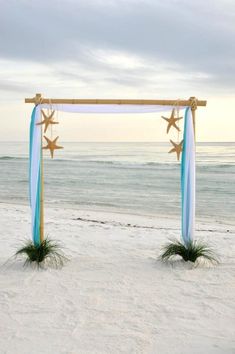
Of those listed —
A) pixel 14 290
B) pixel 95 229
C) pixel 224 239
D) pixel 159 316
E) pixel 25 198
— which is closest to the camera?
pixel 159 316

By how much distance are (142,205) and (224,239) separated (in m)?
8.29

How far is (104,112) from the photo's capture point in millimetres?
6199

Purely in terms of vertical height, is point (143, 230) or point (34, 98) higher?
point (34, 98)

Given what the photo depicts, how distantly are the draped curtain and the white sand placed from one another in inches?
26.2

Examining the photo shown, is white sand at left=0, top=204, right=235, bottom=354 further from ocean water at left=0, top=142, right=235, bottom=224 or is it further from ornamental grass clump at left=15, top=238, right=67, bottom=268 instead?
ocean water at left=0, top=142, right=235, bottom=224

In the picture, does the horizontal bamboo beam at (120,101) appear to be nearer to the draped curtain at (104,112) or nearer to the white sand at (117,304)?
the draped curtain at (104,112)

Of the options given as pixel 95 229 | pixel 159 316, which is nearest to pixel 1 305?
pixel 159 316

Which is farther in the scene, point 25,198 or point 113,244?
point 25,198

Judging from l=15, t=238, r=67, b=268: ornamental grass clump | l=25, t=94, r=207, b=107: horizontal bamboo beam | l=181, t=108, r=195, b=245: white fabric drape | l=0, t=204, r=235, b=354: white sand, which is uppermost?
l=25, t=94, r=207, b=107: horizontal bamboo beam

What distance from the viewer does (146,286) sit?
17.4 feet

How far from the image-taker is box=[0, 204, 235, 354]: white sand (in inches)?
149

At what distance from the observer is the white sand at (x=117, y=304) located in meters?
3.79

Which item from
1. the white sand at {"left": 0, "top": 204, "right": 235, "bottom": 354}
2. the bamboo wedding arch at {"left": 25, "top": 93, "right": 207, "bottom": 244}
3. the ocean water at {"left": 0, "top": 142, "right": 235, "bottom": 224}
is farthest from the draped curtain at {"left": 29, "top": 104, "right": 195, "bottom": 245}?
the ocean water at {"left": 0, "top": 142, "right": 235, "bottom": 224}

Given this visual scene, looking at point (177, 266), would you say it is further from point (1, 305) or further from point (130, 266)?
point (1, 305)
